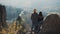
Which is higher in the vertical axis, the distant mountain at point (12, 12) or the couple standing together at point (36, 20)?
the distant mountain at point (12, 12)

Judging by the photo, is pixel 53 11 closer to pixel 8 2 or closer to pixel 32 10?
pixel 32 10

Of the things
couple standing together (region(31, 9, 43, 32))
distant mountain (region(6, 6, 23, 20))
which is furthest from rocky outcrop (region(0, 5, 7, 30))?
couple standing together (region(31, 9, 43, 32))

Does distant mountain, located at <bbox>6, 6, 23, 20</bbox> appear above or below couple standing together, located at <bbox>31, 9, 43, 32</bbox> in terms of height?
above

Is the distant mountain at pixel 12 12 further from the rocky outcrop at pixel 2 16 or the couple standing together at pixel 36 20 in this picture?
the couple standing together at pixel 36 20

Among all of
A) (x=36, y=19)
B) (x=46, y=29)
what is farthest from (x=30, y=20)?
(x=46, y=29)

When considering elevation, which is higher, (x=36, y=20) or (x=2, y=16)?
(x=2, y=16)

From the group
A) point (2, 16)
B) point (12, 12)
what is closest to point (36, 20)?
point (12, 12)

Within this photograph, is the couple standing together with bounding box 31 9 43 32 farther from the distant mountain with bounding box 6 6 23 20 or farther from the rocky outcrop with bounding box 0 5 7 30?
the rocky outcrop with bounding box 0 5 7 30

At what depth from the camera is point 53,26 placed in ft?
12.7

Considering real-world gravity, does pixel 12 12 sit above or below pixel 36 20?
above

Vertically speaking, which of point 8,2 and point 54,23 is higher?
point 8,2

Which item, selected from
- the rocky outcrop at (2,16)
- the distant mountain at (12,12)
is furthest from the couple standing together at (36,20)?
the rocky outcrop at (2,16)

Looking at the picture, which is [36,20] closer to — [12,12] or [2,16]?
[12,12]

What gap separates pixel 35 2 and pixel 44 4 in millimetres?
203
